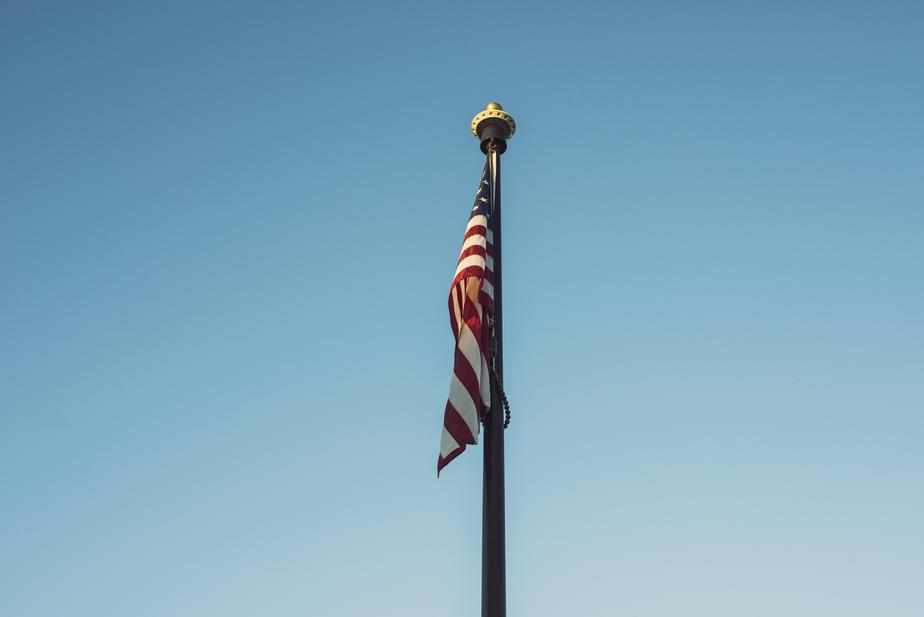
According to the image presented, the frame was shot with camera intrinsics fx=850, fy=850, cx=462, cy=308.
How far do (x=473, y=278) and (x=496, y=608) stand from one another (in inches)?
122

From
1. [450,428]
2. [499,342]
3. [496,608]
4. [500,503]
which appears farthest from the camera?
[499,342]

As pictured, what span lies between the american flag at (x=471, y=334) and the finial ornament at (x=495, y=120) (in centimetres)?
82

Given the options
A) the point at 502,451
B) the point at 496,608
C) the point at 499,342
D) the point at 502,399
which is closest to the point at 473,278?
the point at 499,342

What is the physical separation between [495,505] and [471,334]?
65.9 inches

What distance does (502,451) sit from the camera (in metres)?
7.07

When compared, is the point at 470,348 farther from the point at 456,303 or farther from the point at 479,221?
the point at 479,221

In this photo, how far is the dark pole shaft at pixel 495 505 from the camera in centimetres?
618

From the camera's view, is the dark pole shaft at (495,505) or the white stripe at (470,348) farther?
the white stripe at (470,348)

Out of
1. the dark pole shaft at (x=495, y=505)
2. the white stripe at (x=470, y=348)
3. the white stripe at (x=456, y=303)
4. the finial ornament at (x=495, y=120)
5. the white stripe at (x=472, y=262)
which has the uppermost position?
the finial ornament at (x=495, y=120)

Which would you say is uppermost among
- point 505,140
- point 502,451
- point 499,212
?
point 505,140

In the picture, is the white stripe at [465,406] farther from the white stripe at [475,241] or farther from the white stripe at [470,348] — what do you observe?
the white stripe at [475,241]

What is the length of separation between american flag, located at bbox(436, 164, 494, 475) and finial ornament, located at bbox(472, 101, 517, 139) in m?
0.82

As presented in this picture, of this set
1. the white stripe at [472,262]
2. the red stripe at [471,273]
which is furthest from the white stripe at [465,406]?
the white stripe at [472,262]

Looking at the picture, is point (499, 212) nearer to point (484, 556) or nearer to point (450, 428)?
point (450, 428)
